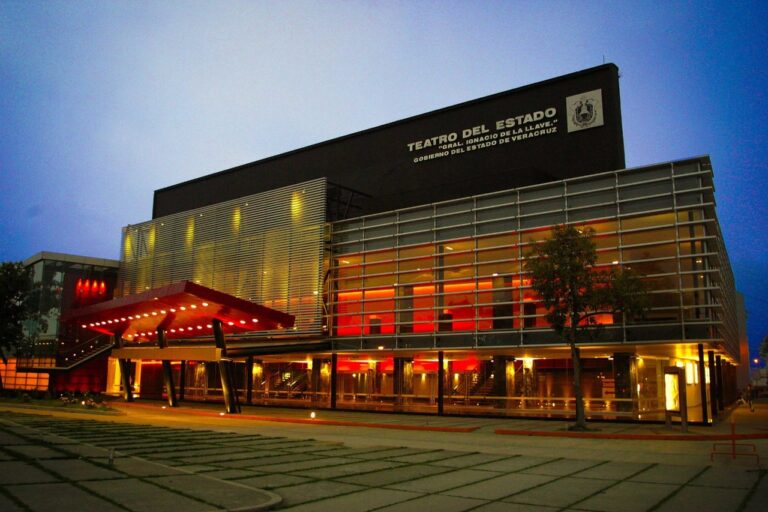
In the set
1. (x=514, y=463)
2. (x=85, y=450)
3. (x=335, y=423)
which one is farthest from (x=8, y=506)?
(x=335, y=423)

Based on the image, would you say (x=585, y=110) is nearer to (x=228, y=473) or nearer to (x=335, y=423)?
(x=335, y=423)

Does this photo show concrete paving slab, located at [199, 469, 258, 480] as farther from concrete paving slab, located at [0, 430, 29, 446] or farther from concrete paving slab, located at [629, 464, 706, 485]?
concrete paving slab, located at [629, 464, 706, 485]

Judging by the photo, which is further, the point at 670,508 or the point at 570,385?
the point at 570,385

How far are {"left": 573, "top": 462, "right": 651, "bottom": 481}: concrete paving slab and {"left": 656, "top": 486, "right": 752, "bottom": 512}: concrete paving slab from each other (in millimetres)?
1824

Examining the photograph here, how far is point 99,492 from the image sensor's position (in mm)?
10352

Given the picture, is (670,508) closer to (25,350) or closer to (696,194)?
(696,194)

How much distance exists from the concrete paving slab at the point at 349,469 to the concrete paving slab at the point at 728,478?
22.3 ft

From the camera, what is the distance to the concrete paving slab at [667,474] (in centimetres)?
1377

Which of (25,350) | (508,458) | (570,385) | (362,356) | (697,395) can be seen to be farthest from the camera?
(25,350)

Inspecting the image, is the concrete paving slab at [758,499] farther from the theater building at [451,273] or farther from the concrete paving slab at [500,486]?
the theater building at [451,273]

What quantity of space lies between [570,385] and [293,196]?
73.1 ft

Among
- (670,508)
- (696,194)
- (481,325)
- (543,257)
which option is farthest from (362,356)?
(670,508)

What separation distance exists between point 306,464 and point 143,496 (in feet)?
19.2

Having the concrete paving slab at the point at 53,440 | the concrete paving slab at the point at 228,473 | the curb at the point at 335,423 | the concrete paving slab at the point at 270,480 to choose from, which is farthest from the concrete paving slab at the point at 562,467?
the concrete paving slab at the point at 53,440
